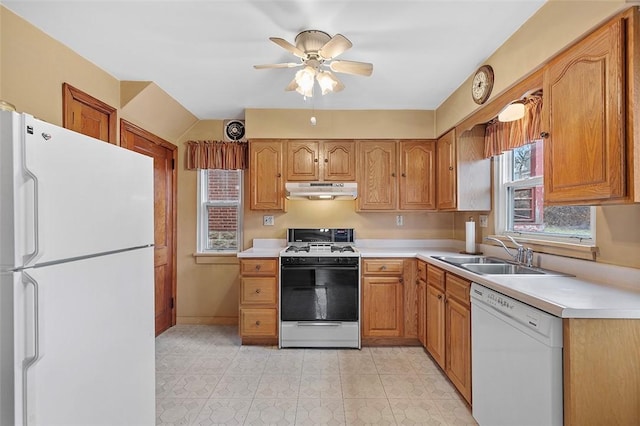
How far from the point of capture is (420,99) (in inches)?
122

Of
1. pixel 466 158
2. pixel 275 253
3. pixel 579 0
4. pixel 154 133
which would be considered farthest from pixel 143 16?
pixel 466 158

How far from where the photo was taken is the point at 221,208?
12.3 ft

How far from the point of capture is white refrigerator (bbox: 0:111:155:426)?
98 cm

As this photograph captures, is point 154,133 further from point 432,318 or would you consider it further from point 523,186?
point 523,186

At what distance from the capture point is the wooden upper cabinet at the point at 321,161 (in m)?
3.42

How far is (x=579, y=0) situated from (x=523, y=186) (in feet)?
4.69

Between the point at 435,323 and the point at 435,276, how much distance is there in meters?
0.40

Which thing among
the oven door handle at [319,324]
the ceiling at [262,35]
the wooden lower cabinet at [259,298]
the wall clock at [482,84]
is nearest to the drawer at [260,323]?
the wooden lower cabinet at [259,298]

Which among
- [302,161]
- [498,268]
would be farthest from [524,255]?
[302,161]

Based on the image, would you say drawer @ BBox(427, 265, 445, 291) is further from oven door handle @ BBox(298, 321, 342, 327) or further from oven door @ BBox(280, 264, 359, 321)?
oven door handle @ BBox(298, 321, 342, 327)

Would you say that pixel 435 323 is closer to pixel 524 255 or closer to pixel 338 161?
pixel 524 255

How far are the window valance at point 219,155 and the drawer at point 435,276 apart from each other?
233 cm

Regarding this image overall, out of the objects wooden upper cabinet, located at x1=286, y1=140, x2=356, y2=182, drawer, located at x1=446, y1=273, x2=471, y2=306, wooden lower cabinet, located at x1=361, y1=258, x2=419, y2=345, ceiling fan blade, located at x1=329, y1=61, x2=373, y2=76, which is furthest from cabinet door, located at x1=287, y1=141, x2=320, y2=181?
drawer, located at x1=446, y1=273, x2=471, y2=306

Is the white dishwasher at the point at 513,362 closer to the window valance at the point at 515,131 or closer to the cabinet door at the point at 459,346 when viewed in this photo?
the cabinet door at the point at 459,346
